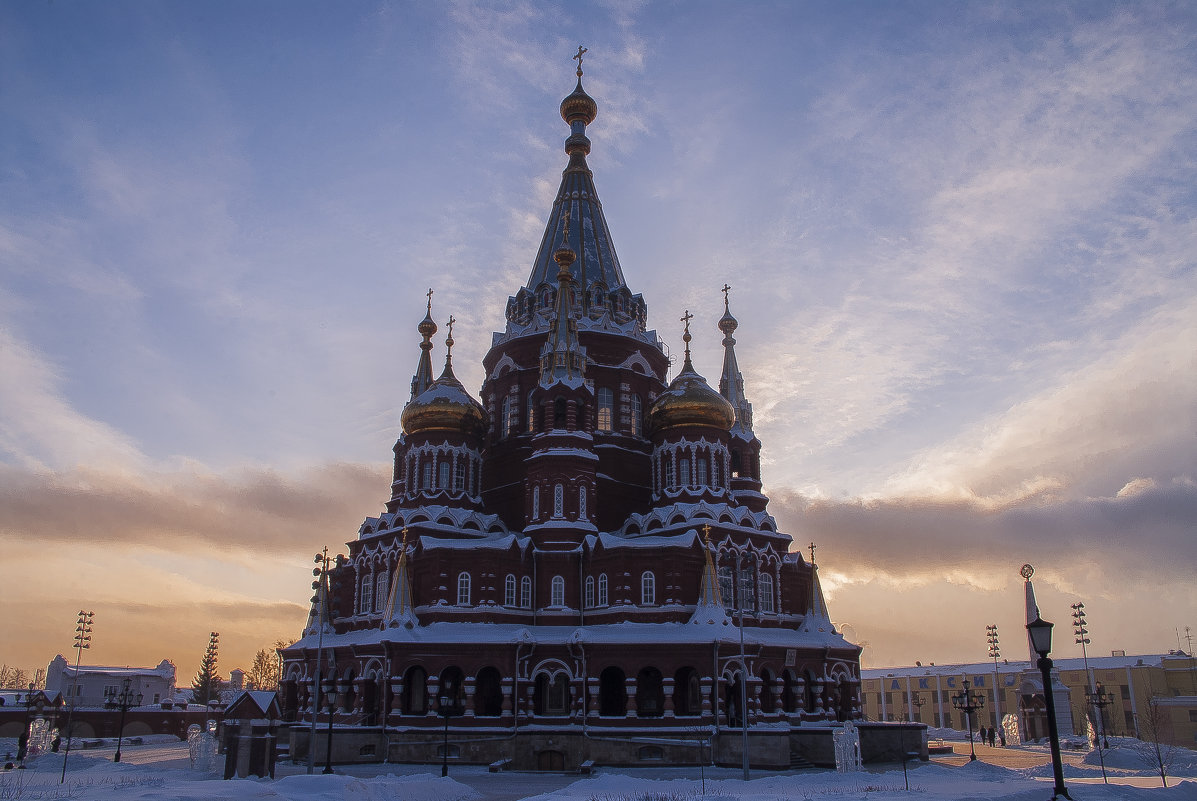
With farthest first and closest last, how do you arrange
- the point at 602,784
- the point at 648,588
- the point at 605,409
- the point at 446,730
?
the point at 605,409 < the point at 648,588 < the point at 446,730 < the point at 602,784

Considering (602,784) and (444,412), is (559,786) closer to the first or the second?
(602,784)

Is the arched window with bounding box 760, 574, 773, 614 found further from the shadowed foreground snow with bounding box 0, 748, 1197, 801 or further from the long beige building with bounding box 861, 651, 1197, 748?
the long beige building with bounding box 861, 651, 1197, 748

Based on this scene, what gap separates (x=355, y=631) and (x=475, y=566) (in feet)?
20.1

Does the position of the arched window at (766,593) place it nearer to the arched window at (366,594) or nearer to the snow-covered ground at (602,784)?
the snow-covered ground at (602,784)

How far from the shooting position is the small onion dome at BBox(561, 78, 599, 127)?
48.2 meters

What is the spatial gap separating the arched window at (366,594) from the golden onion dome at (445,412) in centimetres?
620

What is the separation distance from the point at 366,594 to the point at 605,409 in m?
12.4

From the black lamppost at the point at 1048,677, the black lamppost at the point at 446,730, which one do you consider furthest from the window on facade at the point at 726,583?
the black lamppost at the point at 1048,677

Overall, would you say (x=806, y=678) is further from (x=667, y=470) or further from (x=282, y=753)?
(x=282, y=753)

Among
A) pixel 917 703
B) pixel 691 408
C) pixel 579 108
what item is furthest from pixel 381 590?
pixel 917 703

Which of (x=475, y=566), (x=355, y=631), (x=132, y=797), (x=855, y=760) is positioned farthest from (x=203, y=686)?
(x=132, y=797)

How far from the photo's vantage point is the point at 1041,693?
47.0m

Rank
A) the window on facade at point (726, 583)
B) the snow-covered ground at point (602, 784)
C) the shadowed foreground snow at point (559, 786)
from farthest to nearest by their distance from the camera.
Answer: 1. the window on facade at point (726, 583)
2. the snow-covered ground at point (602, 784)
3. the shadowed foreground snow at point (559, 786)

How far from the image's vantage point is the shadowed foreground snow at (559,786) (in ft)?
48.5
